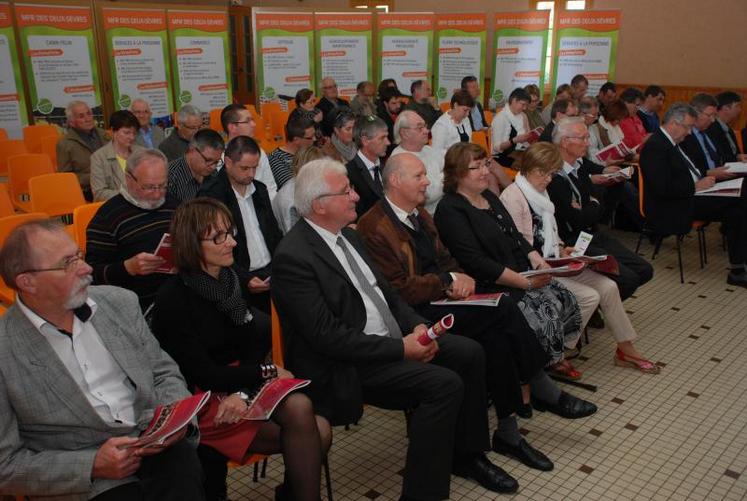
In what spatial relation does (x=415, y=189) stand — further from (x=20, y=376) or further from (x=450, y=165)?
(x=20, y=376)

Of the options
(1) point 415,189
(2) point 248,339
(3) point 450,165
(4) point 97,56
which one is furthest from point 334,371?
(4) point 97,56

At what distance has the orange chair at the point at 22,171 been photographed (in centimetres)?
572

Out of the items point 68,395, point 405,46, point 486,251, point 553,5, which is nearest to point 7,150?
point 486,251

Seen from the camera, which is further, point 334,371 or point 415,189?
point 415,189

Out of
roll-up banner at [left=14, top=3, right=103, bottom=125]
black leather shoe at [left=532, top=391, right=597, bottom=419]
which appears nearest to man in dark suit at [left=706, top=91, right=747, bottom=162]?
black leather shoe at [left=532, top=391, right=597, bottom=419]

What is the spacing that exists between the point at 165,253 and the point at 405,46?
29.4ft

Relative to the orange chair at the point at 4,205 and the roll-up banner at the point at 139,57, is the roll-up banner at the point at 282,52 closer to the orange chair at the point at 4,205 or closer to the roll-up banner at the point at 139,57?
the roll-up banner at the point at 139,57

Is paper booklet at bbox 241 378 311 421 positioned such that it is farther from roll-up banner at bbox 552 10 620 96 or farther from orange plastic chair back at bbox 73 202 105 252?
roll-up banner at bbox 552 10 620 96

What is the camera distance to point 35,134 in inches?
297

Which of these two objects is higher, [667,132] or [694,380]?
[667,132]

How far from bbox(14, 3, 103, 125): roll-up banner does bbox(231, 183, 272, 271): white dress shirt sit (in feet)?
19.2

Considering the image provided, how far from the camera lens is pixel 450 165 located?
355cm

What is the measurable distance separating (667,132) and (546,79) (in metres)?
7.90

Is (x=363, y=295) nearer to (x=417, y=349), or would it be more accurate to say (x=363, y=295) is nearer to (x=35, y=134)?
(x=417, y=349)
